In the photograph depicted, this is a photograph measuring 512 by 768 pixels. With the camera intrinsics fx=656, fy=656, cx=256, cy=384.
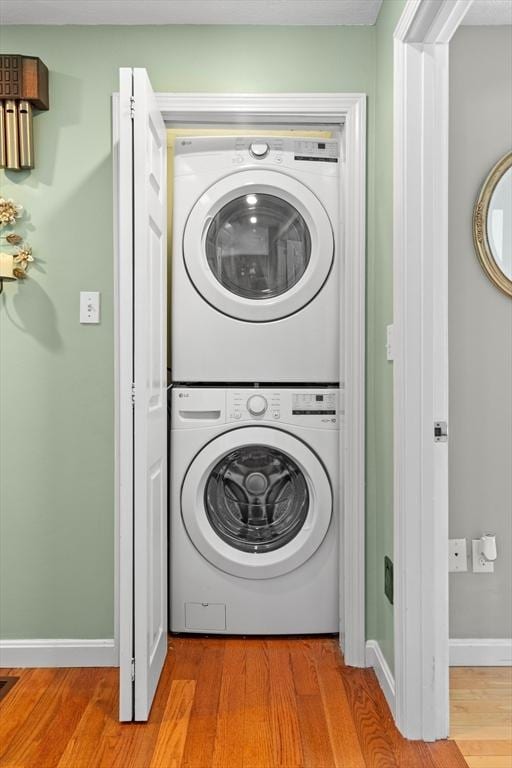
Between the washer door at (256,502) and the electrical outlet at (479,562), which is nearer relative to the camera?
the electrical outlet at (479,562)

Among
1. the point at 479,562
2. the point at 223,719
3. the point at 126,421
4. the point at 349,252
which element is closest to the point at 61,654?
the point at 223,719

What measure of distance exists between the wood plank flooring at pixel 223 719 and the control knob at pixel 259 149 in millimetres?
1939

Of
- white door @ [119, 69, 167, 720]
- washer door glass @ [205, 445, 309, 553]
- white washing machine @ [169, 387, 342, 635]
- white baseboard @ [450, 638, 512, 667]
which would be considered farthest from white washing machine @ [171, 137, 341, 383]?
white baseboard @ [450, 638, 512, 667]

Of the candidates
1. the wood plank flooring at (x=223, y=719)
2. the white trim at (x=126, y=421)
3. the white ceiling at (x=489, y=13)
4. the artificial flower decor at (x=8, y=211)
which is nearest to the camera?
the wood plank flooring at (x=223, y=719)

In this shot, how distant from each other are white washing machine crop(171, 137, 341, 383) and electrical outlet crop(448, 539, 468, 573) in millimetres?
774

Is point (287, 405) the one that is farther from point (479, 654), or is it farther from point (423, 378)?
point (479, 654)

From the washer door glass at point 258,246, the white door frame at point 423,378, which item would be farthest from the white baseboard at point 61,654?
the washer door glass at point 258,246

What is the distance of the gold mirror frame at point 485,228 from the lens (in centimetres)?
243

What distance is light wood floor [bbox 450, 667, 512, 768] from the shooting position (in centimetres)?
186

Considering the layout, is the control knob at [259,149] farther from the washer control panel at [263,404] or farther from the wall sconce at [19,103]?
the washer control panel at [263,404]

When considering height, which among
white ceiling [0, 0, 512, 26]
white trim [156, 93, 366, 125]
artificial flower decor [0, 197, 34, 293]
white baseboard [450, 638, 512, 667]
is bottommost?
white baseboard [450, 638, 512, 667]

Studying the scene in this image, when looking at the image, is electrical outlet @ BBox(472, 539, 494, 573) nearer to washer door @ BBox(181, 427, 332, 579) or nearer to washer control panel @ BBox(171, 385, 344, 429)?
washer door @ BBox(181, 427, 332, 579)

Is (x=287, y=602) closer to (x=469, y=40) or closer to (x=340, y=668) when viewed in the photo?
(x=340, y=668)

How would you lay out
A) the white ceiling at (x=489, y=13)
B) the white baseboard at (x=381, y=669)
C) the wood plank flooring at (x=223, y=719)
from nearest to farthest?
the wood plank flooring at (x=223, y=719) < the white baseboard at (x=381, y=669) < the white ceiling at (x=489, y=13)
